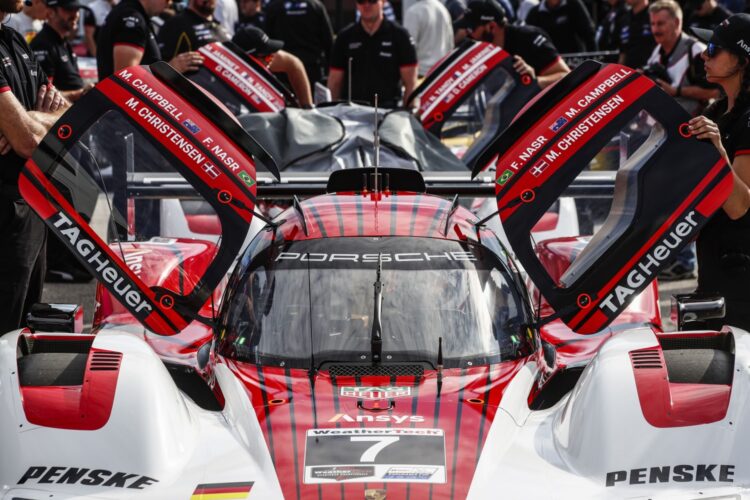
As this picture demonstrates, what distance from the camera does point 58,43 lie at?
902 cm

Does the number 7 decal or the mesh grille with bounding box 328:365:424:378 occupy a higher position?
the mesh grille with bounding box 328:365:424:378

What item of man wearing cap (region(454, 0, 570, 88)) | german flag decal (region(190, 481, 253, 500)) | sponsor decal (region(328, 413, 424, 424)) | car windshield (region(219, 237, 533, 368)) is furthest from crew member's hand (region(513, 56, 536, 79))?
german flag decal (region(190, 481, 253, 500))

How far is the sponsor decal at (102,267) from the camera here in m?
4.47

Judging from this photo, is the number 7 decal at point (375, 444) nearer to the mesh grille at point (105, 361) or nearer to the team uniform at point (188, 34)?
the mesh grille at point (105, 361)

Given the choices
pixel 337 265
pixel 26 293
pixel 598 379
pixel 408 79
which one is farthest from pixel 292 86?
pixel 598 379

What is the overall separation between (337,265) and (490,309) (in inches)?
24.2

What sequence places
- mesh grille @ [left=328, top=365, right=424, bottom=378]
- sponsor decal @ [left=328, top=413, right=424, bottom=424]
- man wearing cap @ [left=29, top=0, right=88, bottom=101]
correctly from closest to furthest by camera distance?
sponsor decal @ [left=328, top=413, right=424, bottom=424] → mesh grille @ [left=328, top=365, right=424, bottom=378] → man wearing cap @ [left=29, top=0, right=88, bottom=101]

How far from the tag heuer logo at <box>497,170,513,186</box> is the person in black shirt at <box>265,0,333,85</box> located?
25.3 feet

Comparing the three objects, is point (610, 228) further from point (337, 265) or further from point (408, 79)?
point (408, 79)

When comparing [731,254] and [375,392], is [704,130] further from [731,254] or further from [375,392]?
[375,392]

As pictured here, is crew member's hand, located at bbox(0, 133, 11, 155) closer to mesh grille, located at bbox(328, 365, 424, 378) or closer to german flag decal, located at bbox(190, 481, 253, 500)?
mesh grille, located at bbox(328, 365, 424, 378)

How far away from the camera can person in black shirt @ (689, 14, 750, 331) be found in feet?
16.4

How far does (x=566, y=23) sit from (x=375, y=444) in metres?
10.3

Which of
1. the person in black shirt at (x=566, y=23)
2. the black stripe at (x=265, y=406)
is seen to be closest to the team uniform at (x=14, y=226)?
the black stripe at (x=265, y=406)
